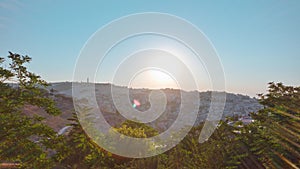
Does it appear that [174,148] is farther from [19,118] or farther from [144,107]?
[144,107]

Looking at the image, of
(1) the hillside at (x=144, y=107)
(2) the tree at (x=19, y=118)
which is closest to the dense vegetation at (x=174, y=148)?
(2) the tree at (x=19, y=118)

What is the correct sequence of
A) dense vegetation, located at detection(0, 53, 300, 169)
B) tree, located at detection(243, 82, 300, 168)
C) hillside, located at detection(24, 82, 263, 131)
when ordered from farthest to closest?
A: 1. hillside, located at detection(24, 82, 263, 131)
2. dense vegetation, located at detection(0, 53, 300, 169)
3. tree, located at detection(243, 82, 300, 168)

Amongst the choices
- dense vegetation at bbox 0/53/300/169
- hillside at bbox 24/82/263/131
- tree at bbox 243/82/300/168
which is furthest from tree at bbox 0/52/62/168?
hillside at bbox 24/82/263/131

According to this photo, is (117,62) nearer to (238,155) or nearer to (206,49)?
(206,49)

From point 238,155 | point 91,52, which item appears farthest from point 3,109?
point 238,155

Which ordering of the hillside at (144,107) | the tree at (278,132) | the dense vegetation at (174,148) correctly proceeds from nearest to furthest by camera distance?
the tree at (278,132) → the dense vegetation at (174,148) → the hillside at (144,107)

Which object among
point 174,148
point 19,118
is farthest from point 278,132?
point 19,118

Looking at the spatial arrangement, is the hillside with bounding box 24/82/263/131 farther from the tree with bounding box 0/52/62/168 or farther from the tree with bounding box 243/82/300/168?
the tree with bounding box 0/52/62/168

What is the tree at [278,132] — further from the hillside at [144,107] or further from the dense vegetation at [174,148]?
the hillside at [144,107]
